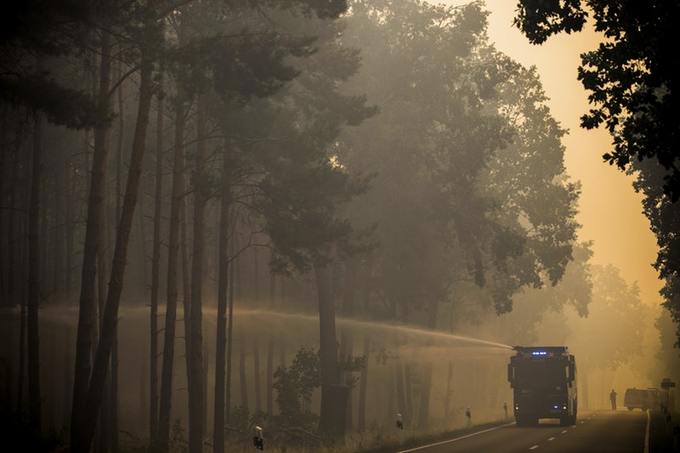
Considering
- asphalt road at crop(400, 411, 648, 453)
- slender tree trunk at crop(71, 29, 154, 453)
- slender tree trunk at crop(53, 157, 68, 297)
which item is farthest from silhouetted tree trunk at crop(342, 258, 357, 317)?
slender tree trunk at crop(71, 29, 154, 453)

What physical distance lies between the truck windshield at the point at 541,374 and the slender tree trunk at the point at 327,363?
1175 cm

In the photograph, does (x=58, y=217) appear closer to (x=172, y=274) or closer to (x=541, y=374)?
(x=172, y=274)

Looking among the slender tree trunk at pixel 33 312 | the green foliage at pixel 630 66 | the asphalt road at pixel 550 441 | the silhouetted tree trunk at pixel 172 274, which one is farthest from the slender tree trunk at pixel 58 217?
the green foliage at pixel 630 66

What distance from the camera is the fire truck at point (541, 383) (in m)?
46.2

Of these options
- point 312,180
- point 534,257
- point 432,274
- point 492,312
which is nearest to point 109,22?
point 312,180

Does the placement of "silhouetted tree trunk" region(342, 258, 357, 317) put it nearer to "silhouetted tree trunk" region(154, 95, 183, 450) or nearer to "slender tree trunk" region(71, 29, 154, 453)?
"silhouetted tree trunk" region(154, 95, 183, 450)

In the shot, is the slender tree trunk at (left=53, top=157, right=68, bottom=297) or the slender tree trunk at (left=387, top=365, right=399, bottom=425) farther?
the slender tree trunk at (left=387, top=365, right=399, bottom=425)

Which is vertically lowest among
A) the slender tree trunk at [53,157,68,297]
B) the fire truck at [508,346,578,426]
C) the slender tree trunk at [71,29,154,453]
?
the fire truck at [508,346,578,426]

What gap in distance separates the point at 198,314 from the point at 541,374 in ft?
71.3

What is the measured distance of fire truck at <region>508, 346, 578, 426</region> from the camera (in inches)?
1817

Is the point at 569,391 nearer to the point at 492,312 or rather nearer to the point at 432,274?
the point at 432,274

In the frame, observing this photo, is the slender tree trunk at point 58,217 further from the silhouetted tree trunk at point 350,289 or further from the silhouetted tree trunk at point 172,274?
the silhouetted tree trunk at point 172,274

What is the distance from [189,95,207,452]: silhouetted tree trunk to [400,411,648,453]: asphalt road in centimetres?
626

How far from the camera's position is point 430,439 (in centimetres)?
3647
